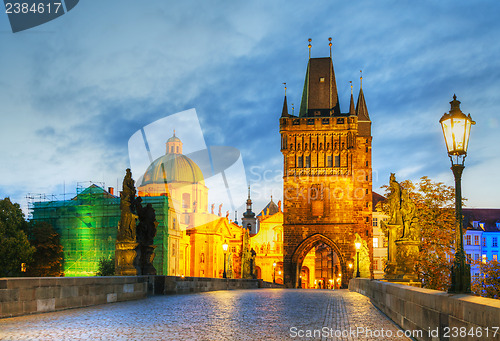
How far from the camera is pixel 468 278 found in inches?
272

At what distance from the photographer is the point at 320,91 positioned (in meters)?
72.2

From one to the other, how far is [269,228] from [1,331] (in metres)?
99.3

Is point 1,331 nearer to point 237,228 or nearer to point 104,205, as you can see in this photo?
point 104,205

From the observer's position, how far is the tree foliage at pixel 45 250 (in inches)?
2398

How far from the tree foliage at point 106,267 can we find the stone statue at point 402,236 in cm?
4398

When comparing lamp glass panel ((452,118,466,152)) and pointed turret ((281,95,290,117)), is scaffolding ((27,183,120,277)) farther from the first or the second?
lamp glass panel ((452,118,466,152))

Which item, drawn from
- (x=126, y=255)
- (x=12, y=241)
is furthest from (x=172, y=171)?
(x=126, y=255)

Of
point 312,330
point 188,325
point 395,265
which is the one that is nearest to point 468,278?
point 312,330

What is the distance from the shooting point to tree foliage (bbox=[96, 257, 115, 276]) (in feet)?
196

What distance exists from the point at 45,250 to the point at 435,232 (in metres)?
42.1

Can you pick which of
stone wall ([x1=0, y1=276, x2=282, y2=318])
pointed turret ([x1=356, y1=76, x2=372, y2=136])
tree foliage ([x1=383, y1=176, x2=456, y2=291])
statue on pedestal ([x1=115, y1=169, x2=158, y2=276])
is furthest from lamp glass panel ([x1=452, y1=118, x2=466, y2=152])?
pointed turret ([x1=356, y1=76, x2=372, y2=136])

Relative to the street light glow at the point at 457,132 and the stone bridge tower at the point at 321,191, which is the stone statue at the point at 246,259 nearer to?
the stone bridge tower at the point at 321,191

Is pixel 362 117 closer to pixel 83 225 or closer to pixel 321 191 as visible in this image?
pixel 321 191

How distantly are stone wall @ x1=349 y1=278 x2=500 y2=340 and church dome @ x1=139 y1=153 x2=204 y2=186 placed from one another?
9079 centimetres
